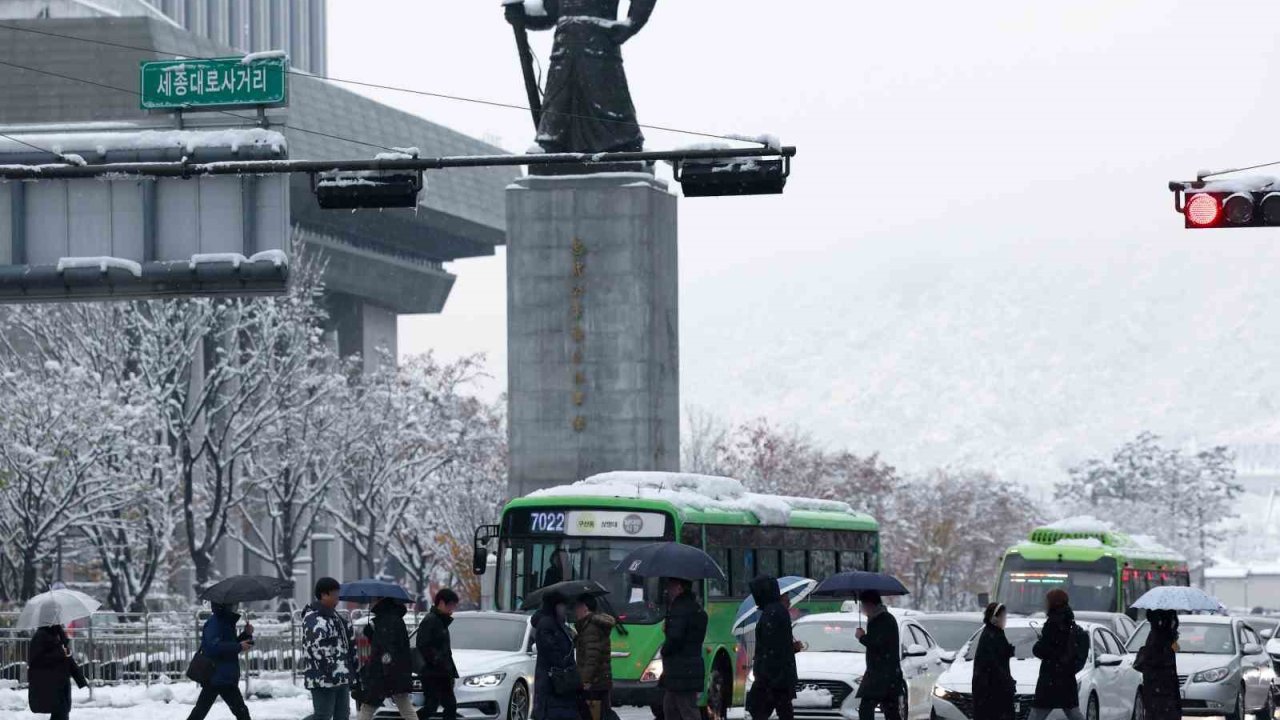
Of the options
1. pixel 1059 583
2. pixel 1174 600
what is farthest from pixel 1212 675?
pixel 1059 583

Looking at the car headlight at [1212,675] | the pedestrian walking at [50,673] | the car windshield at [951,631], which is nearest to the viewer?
the pedestrian walking at [50,673]

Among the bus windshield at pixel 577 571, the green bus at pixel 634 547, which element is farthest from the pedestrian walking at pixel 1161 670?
the bus windshield at pixel 577 571

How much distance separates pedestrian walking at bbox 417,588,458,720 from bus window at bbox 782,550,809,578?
1234cm

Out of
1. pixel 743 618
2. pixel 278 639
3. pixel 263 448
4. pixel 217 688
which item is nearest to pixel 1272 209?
pixel 743 618

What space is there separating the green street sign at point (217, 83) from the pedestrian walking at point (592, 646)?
354 inches

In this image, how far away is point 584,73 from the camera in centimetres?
5266

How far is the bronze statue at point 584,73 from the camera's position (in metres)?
52.5

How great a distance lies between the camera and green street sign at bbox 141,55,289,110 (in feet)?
83.5

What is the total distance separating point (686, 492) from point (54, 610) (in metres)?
10.6

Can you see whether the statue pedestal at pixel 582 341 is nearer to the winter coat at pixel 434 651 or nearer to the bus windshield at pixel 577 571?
the bus windshield at pixel 577 571

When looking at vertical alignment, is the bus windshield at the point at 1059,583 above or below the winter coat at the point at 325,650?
below

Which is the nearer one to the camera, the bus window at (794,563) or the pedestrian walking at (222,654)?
the pedestrian walking at (222,654)

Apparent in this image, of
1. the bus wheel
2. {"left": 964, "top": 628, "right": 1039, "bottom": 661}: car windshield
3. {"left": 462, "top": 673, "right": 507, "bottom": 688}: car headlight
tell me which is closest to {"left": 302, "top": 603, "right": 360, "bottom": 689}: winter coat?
{"left": 462, "top": 673, "right": 507, "bottom": 688}: car headlight

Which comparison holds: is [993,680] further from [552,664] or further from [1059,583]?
[1059,583]
